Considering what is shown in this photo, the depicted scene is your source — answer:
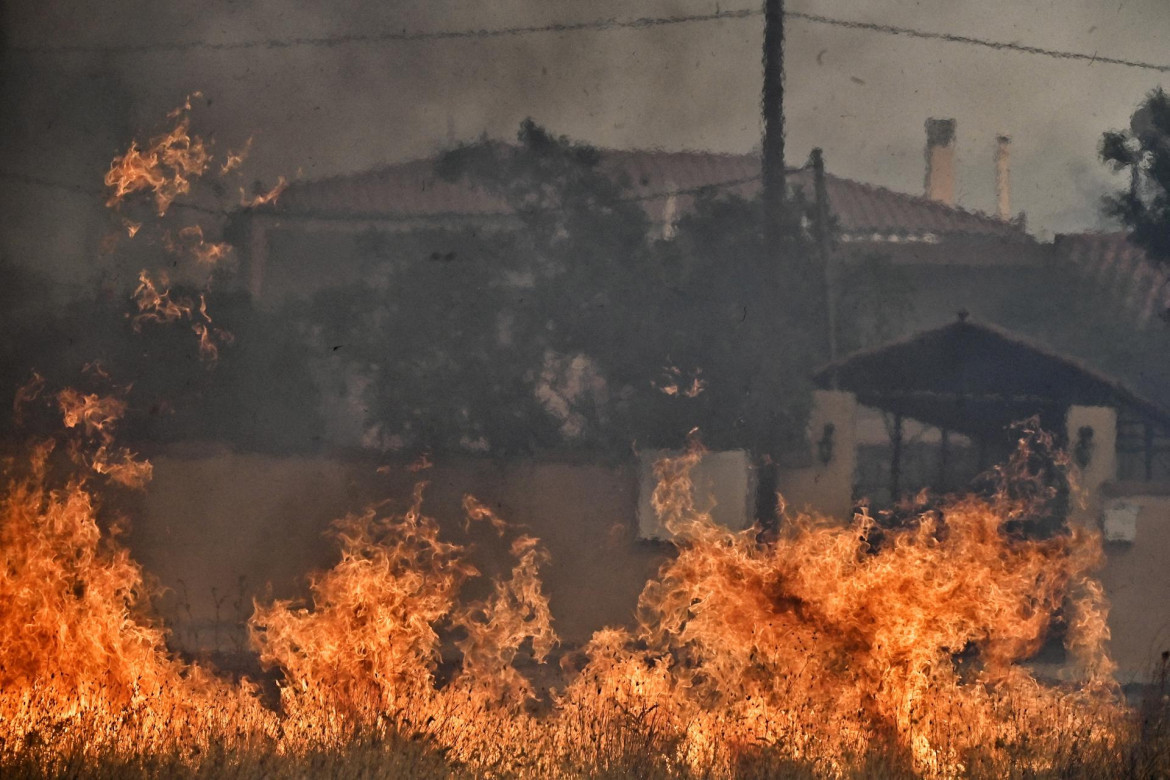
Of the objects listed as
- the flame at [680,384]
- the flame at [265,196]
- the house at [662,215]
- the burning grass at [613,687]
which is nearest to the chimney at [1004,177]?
the house at [662,215]

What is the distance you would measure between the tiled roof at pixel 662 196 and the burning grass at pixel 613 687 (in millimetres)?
2756

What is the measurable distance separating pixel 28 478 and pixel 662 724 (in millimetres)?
5715

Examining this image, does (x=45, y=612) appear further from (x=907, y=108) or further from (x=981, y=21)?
(x=981, y=21)

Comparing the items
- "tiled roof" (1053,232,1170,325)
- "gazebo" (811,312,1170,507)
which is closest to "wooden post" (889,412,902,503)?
"gazebo" (811,312,1170,507)

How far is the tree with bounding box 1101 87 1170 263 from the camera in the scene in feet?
33.7

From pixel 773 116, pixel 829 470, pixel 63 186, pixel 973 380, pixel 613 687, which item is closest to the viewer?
pixel 613 687

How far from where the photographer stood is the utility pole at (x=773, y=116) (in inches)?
400

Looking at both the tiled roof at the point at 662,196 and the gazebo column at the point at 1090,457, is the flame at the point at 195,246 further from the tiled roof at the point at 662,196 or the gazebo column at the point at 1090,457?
the gazebo column at the point at 1090,457

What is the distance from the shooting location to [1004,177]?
34.0ft

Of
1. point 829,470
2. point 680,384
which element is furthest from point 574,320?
point 829,470

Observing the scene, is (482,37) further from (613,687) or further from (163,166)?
(613,687)

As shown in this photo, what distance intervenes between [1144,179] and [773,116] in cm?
324

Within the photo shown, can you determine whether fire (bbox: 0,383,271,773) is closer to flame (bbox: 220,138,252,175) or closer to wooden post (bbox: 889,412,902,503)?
flame (bbox: 220,138,252,175)

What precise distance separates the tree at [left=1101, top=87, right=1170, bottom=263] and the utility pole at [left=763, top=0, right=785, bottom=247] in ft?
9.09
